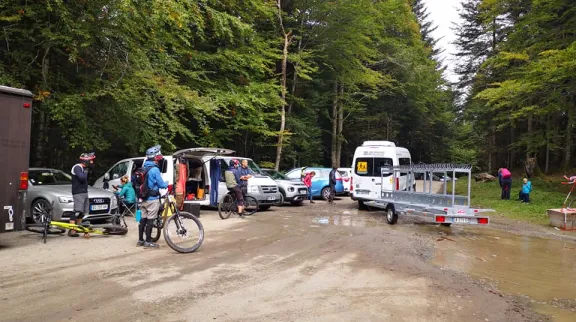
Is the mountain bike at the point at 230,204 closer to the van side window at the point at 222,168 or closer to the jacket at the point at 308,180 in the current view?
the van side window at the point at 222,168

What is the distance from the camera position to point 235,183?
496 inches

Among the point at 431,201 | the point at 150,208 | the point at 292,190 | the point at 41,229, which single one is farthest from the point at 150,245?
the point at 292,190

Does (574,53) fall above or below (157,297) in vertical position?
above

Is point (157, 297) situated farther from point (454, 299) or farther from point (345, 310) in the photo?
point (454, 299)

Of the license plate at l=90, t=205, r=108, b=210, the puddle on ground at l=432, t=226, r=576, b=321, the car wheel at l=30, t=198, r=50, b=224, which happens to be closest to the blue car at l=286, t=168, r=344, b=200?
the puddle on ground at l=432, t=226, r=576, b=321

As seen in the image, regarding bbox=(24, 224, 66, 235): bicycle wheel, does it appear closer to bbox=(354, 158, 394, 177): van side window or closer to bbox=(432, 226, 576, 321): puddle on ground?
bbox=(432, 226, 576, 321): puddle on ground

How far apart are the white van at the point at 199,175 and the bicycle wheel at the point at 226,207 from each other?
0.45 meters

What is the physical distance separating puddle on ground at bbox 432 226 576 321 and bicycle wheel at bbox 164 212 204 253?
167 inches

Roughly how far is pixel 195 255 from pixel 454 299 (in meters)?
4.23

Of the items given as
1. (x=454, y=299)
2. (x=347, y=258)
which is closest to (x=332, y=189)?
(x=347, y=258)

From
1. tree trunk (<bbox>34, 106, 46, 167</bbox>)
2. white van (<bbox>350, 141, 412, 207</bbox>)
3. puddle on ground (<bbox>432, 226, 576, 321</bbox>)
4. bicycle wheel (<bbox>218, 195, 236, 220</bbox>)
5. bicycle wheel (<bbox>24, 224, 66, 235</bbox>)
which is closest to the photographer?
puddle on ground (<bbox>432, 226, 576, 321</bbox>)

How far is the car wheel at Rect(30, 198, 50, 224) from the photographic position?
31.9ft

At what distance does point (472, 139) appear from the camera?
43.6m

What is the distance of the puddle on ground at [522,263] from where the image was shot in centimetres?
568
